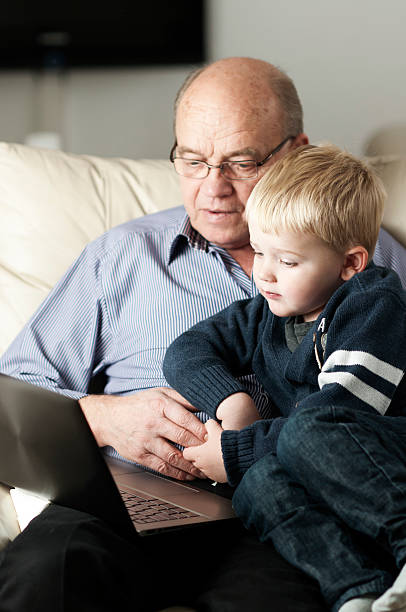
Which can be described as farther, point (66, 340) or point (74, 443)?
point (66, 340)

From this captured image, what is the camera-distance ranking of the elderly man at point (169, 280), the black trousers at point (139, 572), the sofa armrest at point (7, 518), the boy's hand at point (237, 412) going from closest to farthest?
the black trousers at point (139, 572), the sofa armrest at point (7, 518), the boy's hand at point (237, 412), the elderly man at point (169, 280)

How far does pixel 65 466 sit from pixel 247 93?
988mm

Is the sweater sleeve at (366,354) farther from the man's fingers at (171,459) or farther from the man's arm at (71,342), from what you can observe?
the man's arm at (71,342)

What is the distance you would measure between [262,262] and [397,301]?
0.73ft

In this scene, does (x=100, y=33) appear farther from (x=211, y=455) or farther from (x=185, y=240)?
(x=211, y=455)

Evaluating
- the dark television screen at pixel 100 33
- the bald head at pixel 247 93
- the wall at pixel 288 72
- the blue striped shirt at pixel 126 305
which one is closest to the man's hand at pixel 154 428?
the blue striped shirt at pixel 126 305

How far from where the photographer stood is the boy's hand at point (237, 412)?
1.29 m

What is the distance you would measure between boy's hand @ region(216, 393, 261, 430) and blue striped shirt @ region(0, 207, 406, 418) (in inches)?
12.4

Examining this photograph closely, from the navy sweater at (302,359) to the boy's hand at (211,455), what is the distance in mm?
35

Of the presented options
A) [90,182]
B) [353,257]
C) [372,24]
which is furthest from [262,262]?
[372,24]

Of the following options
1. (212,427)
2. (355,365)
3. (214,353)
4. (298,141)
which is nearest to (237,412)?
(212,427)

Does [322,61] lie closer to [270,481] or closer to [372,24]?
[372,24]

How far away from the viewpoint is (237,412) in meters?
Result: 1.29

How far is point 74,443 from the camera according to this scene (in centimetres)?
93
